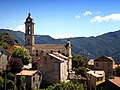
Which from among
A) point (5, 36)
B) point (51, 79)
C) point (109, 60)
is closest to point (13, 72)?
point (51, 79)

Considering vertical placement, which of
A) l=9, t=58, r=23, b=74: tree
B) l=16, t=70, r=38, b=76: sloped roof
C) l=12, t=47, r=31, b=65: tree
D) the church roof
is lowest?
l=16, t=70, r=38, b=76: sloped roof

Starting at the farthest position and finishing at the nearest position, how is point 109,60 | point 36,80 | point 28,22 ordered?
point 109,60 < point 28,22 < point 36,80

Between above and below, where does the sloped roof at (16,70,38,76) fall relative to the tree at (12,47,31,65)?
below

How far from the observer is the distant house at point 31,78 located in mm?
61531

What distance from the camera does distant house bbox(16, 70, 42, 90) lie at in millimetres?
61531

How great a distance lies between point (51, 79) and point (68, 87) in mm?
17963

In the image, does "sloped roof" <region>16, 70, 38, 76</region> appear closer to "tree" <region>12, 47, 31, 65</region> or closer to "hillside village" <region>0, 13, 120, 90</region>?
"hillside village" <region>0, 13, 120, 90</region>

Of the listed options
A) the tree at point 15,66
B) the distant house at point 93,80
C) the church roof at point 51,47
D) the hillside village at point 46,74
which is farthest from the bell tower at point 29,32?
the tree at point 15,66

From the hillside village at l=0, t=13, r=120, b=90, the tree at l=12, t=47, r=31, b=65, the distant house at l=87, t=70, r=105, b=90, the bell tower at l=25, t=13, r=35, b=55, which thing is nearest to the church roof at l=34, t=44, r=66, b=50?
the hillside village at l=0, t=13, r=120, b=90

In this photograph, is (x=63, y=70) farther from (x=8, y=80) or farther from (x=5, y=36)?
(x=5, y=36)

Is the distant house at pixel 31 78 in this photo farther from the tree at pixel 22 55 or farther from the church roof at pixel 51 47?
the church roof at pixel 51 47

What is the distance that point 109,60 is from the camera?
95.2m

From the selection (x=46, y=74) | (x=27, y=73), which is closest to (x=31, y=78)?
(x=27, y=73)

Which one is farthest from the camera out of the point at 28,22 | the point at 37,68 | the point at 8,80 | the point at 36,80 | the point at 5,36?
the point at 5,36
